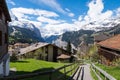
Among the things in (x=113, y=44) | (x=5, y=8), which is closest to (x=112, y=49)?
(x=113, y=44)

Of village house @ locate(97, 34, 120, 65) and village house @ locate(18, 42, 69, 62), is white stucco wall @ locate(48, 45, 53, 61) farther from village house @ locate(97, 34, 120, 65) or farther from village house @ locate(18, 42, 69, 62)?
village house @ locate(97, 34, 120, 65)

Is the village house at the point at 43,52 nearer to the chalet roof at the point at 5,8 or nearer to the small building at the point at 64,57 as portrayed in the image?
the small building at the point at 64,57

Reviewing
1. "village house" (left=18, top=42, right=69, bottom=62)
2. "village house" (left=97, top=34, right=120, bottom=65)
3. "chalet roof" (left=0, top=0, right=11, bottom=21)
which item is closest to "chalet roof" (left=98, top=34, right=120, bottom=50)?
"village house" (left=97, top=34, right=120, bottom=65)

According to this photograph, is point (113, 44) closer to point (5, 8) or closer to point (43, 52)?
point (5, 8)

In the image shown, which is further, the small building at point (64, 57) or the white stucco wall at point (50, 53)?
the white stucco wall at point (50, 53)

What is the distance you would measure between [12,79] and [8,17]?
26.8 metres

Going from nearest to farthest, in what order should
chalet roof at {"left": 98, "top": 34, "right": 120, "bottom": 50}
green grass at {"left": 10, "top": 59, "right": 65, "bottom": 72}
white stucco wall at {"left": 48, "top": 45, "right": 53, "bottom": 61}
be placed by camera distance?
chalet roof at {"left": 98, "top": 34, "right": 120, "bottom": 50}, green grass at {"left": 10, "top": 59, "right": 65, "bottom": 72}, white stucco wall at {"left": 48, "top": 45, "right": 53, "bottom": 61}

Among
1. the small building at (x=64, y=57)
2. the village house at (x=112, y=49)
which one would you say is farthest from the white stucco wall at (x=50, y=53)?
the village house at (x=112, y=49)

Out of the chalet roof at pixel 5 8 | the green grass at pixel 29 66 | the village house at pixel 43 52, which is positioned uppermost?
Answer: the chalet roof at pixel 5 8

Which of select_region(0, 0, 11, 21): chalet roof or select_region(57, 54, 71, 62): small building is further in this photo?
select_region(57, 54, 71, 62): small building

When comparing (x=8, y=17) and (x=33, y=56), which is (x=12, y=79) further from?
(x=33, y=56)

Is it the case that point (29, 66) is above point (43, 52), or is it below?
below

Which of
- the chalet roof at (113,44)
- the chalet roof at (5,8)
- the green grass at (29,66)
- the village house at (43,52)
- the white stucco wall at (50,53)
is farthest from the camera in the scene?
the white stucco wall at (50,53)

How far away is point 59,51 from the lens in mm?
98500
